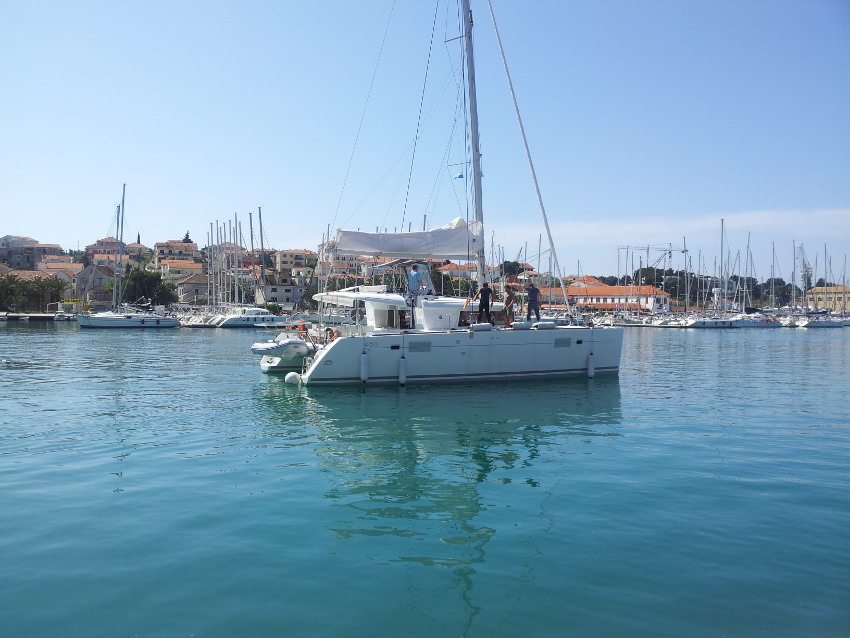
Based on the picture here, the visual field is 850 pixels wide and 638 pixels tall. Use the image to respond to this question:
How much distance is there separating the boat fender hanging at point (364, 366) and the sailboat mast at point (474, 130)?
559cm

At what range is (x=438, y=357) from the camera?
22078 mm

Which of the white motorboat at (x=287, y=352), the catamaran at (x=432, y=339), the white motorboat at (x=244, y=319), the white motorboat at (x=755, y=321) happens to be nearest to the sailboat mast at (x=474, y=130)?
the catamaran at (x=432, y=339)

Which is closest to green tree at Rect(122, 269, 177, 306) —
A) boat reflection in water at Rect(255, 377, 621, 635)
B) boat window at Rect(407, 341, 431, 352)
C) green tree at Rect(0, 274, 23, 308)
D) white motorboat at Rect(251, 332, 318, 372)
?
green tree at Rect(0, 274, 23, 308)

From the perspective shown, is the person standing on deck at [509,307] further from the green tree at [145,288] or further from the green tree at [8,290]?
the green tree at [8,290]

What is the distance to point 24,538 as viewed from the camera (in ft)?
26.9

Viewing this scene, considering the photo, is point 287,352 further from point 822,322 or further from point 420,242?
point 822,322

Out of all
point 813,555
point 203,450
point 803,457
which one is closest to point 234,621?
point 813,555

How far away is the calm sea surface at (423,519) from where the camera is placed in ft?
20.8

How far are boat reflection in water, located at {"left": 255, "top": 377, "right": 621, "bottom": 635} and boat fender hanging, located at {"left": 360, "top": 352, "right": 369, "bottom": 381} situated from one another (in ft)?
1.83

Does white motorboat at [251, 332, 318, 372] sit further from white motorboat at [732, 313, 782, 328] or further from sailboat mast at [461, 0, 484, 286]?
white motorboat at [732, 313, 782, 328]

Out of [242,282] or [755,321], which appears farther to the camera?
[755,321]

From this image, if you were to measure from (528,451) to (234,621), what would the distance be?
8.21m

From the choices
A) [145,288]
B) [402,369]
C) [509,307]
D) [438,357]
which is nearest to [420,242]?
[509,307]

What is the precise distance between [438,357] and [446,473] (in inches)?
413
